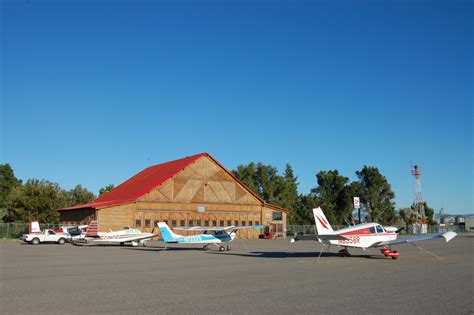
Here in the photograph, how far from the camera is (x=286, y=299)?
11.3m

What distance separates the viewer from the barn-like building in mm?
53438

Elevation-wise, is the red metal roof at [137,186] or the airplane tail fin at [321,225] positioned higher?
the red metal roof at [137,186]

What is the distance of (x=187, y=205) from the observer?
190 ft

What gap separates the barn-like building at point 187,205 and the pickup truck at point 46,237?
16.6 ft

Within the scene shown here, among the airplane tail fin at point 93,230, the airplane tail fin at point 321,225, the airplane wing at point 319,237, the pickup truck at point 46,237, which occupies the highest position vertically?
the airplane tail fin at point 321,225

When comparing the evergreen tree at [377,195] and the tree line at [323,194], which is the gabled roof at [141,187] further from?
the evergreen tree at [377,195]

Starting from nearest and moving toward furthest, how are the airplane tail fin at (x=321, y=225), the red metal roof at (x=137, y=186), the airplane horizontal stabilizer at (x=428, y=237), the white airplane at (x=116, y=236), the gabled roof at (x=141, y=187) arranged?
the airplane horizontal stabilizer at (x=428, y=237) → the airplane tail fin at (x=321, y=225) → the white airplane at (x=116, y=236) → the gabled roof at (x=141, y=187) → the red metal roof at (x=137, y=186)

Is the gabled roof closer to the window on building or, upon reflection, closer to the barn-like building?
the barn-like building

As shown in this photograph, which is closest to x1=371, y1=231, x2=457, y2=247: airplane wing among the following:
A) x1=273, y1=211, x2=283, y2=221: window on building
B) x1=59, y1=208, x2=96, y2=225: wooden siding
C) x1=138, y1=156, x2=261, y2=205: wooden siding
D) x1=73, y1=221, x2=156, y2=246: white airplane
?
x1=73, y1=221, x2=156, y2=246: white airplane

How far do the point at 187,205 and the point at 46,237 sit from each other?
17.7m

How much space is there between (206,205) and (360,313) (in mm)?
50352

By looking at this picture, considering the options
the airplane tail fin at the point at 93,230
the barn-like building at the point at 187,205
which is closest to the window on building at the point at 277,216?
the barn-like building at the point at 187,205

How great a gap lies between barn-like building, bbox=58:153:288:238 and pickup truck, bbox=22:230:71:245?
506cm

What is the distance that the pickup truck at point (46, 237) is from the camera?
149ft
